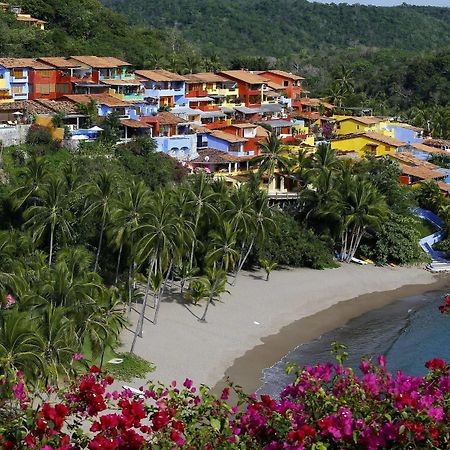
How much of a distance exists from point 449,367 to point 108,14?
88596 millimetres

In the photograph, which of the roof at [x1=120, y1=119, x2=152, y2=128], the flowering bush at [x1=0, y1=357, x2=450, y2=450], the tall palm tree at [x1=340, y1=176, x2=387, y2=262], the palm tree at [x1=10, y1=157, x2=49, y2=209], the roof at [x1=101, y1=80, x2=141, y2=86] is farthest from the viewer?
the roof at [x1=101, y1=80, x2=141, y2=86]

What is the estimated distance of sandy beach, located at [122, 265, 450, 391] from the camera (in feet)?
116

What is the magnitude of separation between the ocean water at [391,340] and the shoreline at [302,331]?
38 centimetres

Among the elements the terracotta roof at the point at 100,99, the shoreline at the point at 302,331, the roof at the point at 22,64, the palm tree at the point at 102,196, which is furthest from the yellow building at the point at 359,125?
the palm tree at the point at 102,196

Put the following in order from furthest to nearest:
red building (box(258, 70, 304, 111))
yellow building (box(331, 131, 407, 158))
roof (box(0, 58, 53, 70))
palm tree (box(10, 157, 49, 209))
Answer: red building (box(258, 70, 304, 111)) → yellow building (box(331, 131, 407, 158)) → roof (box(0, 58, 53, 70)) → palm tree (box(10, 157, 49, 209))

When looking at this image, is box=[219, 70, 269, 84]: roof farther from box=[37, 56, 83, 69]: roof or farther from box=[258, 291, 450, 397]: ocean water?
box=[258, 291, 450, 397]: ocean water

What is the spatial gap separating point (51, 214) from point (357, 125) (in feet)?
169

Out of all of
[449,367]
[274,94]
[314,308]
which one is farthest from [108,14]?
[449,367]

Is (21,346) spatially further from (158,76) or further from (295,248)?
(158,76)

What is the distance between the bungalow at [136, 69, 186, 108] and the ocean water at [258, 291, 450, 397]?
31828mm

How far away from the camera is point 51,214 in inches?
1581

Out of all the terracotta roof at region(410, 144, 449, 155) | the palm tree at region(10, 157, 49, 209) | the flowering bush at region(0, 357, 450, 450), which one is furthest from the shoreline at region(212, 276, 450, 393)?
the terracotta roof at region(410, 144, 449, 155)

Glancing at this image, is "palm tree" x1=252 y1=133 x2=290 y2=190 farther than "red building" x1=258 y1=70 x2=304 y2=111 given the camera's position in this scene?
No

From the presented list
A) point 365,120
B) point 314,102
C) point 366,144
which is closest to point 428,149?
point 366,144
